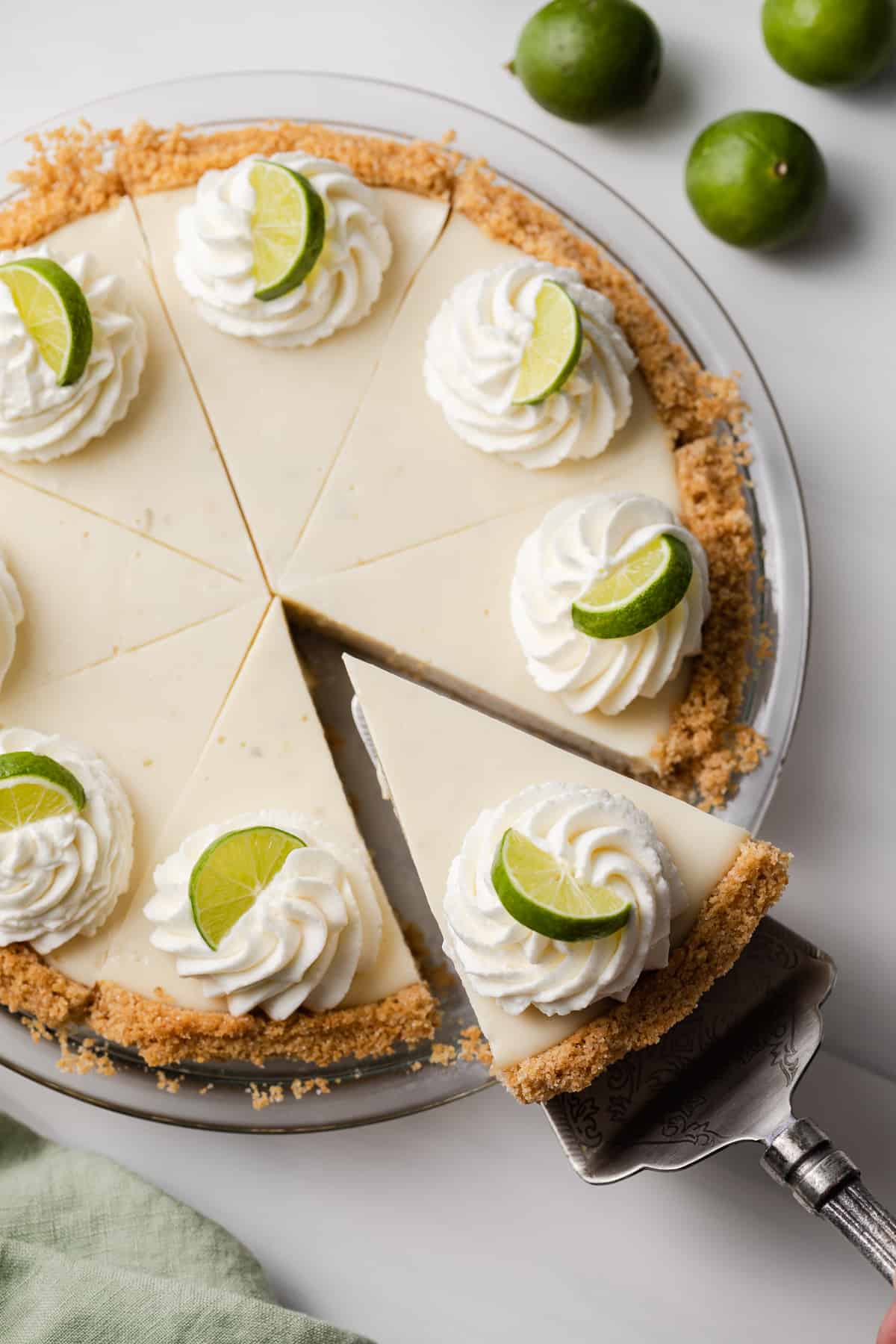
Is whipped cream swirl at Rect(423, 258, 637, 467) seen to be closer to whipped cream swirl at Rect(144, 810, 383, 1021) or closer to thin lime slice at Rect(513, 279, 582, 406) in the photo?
thin lime slice at Rect(513, 279, 582, 406)

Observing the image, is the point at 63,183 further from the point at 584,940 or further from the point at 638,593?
the point at 584,940

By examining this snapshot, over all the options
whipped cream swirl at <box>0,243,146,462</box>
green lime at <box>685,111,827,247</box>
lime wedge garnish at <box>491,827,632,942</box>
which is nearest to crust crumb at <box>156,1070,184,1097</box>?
lime wedge garnish at <box>491,827,632,942</box>

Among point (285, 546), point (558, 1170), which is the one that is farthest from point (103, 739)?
point (558, 1170)

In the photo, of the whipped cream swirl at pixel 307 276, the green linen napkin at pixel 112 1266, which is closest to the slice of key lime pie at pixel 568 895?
the green linen napkin at pixel 112 1266

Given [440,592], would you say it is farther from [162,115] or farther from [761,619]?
[162,115]

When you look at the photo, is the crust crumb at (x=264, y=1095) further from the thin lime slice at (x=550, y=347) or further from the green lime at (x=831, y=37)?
the green lime at (x=831, y=37)

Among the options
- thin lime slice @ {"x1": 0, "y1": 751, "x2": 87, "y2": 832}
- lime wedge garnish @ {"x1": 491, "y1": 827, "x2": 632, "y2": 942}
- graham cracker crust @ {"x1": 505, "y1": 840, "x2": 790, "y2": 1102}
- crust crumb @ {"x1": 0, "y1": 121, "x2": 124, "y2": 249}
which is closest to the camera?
lime wedge garnish @ {"x1": 491, "y1": 827, "x2": 632, "y2": 942}
